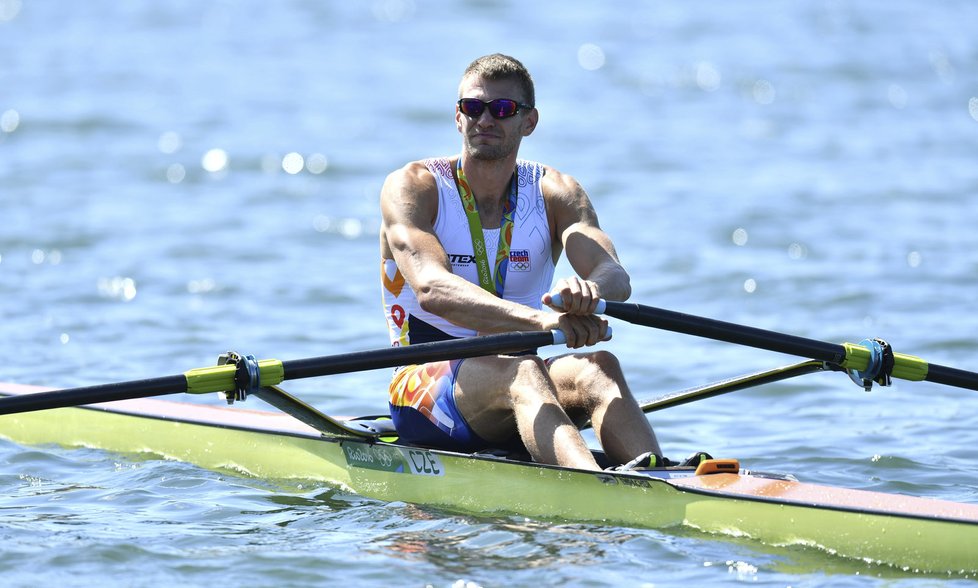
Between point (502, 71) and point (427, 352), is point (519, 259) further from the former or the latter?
point (427, 352)

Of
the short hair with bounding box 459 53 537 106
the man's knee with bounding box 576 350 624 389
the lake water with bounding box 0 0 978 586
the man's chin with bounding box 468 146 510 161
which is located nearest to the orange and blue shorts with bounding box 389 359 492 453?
the lake water with bounding box 0 0 978 586

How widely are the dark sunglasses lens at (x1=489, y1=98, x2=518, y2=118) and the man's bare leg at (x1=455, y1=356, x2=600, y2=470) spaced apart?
3.38 ft

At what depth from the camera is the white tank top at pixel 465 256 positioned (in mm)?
6098

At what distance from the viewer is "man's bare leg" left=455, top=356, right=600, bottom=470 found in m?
5.53

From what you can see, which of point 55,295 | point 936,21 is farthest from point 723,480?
point 936,21

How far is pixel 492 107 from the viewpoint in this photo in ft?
19.4

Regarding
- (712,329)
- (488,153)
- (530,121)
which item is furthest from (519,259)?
(712,329)

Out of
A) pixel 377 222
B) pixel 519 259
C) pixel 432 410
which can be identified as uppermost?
pixel 377 222

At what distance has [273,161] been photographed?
55.4ft

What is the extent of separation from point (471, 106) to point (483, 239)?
0.59m

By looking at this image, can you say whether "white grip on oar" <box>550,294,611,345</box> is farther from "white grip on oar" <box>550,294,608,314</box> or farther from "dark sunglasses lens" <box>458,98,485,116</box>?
"dark sunglasses lens" <box>458,98,485,116</box>

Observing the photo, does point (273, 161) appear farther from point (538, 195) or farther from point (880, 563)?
point (880, 563)

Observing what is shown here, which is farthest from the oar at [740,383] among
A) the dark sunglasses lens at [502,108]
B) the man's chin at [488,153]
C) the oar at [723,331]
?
the dark sunglasses lens at [502,108]

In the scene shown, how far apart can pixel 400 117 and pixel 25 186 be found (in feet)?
17.7
